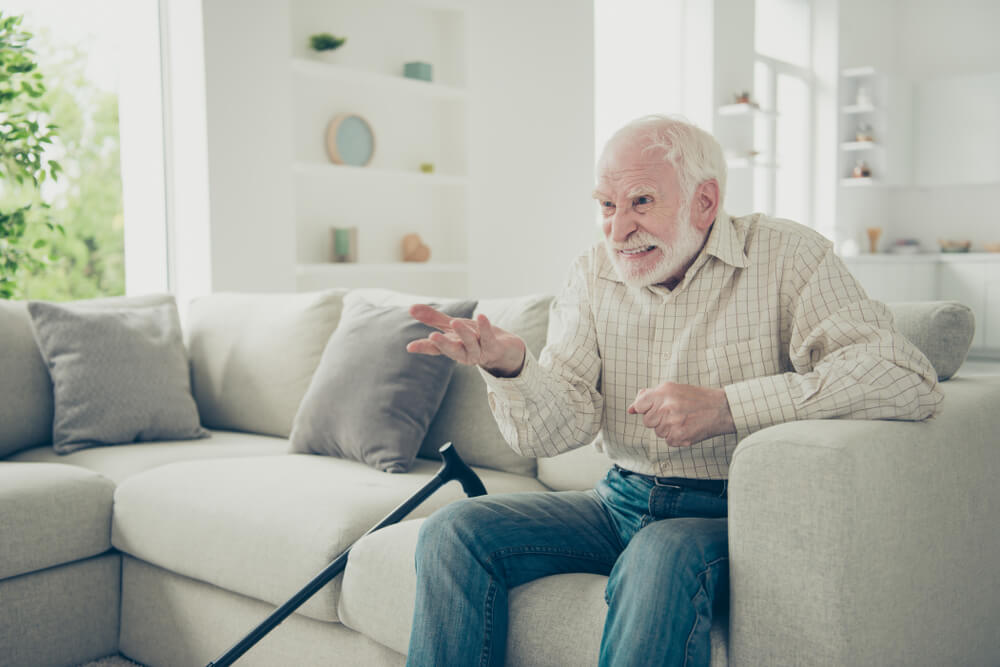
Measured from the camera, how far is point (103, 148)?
13.8 feet

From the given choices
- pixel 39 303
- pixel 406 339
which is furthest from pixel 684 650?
pixel 39 303

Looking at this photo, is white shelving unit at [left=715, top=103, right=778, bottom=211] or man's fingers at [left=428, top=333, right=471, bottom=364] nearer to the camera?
man's fingers at [left=428, top=333, right=471, bottom=364]

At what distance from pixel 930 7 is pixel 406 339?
7.63m

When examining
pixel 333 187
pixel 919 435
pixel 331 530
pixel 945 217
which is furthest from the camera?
pixel 945 217

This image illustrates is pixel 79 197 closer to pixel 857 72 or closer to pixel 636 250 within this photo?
pixel 636 250

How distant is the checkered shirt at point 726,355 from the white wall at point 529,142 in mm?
3667

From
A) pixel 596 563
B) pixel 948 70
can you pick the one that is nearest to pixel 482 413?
pixel 596 563

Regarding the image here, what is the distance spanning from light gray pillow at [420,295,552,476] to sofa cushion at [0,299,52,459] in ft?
3.83

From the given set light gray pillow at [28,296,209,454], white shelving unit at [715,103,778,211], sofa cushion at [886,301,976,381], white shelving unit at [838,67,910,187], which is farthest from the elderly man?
white shelving unit at [838,67,910,187]

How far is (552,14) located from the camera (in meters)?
5.57

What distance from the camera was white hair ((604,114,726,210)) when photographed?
1586 millimetres

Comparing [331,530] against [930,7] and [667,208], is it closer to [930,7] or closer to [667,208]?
[667,208]

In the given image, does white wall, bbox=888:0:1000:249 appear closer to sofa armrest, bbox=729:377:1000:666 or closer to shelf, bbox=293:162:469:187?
shelf, bbox=293:162:469:187

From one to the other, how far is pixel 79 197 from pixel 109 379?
183 centimetres
